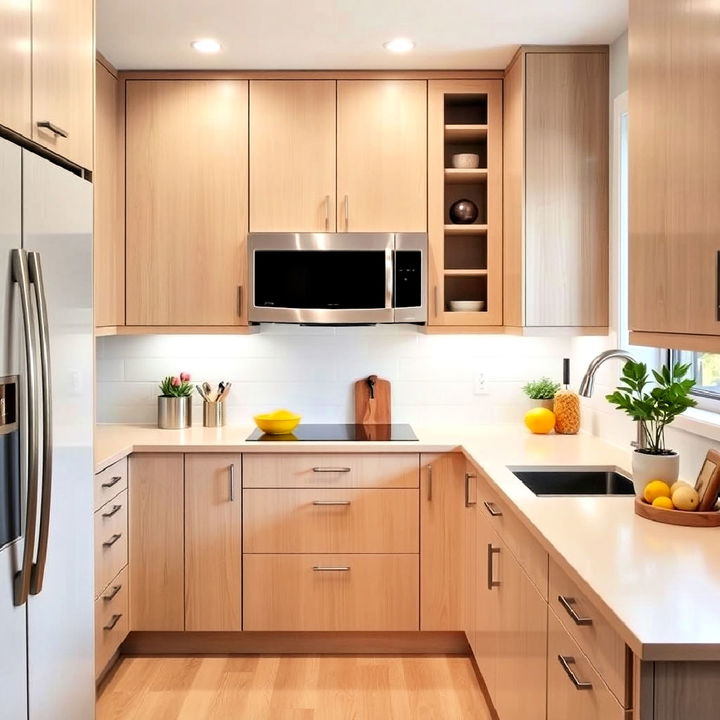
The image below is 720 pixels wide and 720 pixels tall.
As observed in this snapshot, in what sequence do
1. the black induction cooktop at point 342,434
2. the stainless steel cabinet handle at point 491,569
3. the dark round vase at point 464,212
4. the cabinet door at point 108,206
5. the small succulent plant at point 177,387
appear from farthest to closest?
the small succulent plant at point 177,387 < the dark round vase at point 464,212 < the black induction cooktop at point 342,434 < the cabinet door at point 108,206 < the stainless steel cabinet handle at point 491,569

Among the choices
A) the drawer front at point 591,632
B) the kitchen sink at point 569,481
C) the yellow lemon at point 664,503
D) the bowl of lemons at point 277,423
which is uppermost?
the bowl of lemons at point 277,423

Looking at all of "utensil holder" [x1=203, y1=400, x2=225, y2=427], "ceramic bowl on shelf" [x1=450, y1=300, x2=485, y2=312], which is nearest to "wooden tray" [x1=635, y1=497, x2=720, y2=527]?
"ceramic bowl on shelf" [x1=450, y1=300, x2=485, y2=312]

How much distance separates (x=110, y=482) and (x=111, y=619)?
1.67 ft

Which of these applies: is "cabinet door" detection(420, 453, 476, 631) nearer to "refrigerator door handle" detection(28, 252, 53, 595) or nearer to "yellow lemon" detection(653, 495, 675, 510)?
"yellow lemon" detection(653, 495, 675, 510)

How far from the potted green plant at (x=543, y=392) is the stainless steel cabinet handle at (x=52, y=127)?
93.5 inches

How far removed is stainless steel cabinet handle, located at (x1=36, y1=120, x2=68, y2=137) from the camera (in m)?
1.81

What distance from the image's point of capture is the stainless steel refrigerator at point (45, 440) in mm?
1630

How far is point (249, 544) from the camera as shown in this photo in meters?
3.20

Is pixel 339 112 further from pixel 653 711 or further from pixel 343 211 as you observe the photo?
pixel 653 711

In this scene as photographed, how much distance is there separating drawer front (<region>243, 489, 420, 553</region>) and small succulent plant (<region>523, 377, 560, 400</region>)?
81 cm

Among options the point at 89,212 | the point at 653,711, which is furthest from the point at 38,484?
the point at 653,711

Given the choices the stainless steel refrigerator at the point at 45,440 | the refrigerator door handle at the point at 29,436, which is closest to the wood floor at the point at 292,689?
the stainless steel refrigerator at the point at 45,440

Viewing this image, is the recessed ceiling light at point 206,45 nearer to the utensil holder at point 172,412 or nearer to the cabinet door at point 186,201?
the cabinet door at point 186,201

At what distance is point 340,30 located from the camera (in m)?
2.96
